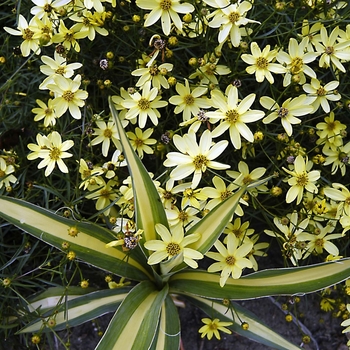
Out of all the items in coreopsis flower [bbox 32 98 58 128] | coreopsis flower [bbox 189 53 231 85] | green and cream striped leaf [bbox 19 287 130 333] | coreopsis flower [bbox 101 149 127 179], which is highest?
coreopsis flower [bbox 189 53 231 85]

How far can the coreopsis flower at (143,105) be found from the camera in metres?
1.07

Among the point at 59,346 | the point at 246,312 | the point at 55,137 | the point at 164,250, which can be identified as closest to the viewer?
the point at 164,250

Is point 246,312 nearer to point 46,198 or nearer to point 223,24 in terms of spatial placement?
point 46,198

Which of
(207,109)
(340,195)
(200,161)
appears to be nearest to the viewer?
(200,161)

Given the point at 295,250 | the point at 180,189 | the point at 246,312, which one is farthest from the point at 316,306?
the point at 180,189

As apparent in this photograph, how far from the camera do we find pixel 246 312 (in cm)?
122

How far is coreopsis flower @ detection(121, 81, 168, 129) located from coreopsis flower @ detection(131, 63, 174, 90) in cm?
1

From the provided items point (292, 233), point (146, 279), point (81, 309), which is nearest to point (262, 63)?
point (292, 233)

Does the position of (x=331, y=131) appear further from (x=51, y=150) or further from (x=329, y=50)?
(x=51, y=150)

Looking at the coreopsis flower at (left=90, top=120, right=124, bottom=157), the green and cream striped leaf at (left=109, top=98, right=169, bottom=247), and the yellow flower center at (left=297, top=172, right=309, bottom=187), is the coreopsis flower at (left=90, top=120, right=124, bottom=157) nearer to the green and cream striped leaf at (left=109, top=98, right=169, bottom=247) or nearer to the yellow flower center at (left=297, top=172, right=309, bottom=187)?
the green and cream striped leaf at (left=109, top=98, right=169, bottom=247)

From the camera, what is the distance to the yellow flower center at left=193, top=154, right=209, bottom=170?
38.3 inches

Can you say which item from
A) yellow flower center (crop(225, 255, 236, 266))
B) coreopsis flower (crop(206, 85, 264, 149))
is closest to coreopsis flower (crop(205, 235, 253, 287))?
yellow flower center (crop(225, 255, 236, 266))

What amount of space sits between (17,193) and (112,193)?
0.99ft

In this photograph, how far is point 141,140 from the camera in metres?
1.16
